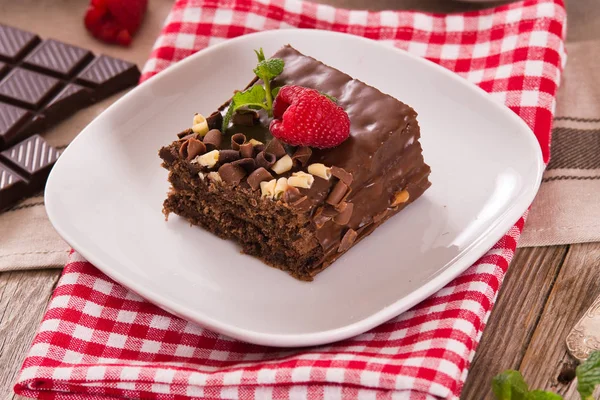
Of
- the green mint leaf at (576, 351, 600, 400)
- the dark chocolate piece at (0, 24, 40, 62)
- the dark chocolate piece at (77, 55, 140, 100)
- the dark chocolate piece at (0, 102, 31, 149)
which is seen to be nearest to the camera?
the green mint leaf at (576, 351, 600, 400)

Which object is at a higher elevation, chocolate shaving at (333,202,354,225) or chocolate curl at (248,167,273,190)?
chocolate curl at (248,167,273,190)

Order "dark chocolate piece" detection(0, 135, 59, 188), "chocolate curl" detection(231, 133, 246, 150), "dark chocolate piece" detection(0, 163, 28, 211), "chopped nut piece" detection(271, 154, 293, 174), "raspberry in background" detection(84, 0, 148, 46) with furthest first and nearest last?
"raspberry in background" detection(84, 0, 148, 46) < "dark chocolate piece" detection(0, 135, 59, 188) < "dark chocolate piece" detection(0, 163, 28, 211) < "chocolate curl" detection(231, 133, 246, 150) < "chopped nut piece" detection(271, 154, 293, 174)

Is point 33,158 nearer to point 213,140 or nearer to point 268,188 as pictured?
point 213,140

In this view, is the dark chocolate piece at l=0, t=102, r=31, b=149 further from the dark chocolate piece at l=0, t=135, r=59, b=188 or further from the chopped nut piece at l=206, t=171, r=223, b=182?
the chopped nut piece at l=206, t=171, r=223, b=182

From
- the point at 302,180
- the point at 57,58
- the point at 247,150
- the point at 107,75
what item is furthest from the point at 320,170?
the point at 57,58

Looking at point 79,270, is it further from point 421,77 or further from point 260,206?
point 421,77

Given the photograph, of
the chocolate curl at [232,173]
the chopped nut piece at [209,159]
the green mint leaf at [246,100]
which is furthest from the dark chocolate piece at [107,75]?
the chocolate curl at [232,173]

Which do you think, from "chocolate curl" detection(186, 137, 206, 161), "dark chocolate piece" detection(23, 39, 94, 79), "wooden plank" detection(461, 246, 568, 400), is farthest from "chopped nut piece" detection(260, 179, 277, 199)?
"dark chocolate piece" detection(23, 39, 94, 79)

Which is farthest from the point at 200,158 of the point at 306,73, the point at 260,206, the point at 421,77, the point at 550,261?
the point at 550,261
